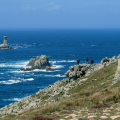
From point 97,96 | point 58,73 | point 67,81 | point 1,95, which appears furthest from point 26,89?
point 97,96

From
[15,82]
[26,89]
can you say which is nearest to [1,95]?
[26,89]

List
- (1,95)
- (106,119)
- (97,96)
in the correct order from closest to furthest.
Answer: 1. (106,119)
2. (97,96)
3. (1,95)

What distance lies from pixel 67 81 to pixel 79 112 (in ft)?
89.8

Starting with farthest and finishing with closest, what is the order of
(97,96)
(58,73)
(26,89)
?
(58,73) → (26,89) → (97,96)

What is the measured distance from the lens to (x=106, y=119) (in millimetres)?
12727

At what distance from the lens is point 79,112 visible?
1448 cm

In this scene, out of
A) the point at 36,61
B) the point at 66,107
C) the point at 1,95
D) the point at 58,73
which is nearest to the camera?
the point at 66,107

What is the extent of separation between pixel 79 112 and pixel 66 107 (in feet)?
4.83

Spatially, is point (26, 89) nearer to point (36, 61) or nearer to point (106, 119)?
point (36, 61)

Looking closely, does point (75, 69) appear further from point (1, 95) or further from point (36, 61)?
point (36, 61)

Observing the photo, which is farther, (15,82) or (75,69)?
(15,82)

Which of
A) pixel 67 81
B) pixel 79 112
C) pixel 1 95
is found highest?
pixel 79 112

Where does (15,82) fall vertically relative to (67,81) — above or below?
below

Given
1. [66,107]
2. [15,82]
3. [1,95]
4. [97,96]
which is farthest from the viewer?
[15,82]
